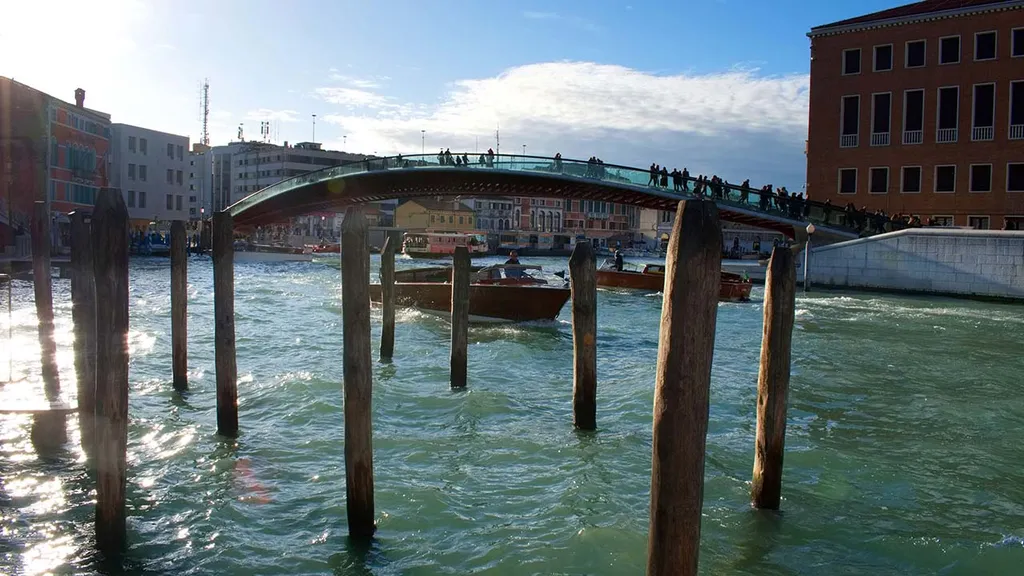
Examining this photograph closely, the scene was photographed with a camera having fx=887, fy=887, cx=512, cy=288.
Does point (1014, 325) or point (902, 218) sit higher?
point (902, 218)

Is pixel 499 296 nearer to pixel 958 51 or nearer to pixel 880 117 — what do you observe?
pixel 880 117

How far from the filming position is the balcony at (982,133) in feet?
99.5

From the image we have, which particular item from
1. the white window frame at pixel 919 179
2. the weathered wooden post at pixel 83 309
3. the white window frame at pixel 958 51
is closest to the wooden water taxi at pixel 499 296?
the weathered wooden post at pixel 83 309

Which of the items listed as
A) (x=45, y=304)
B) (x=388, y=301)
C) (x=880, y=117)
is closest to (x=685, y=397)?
(x=45, y=304)

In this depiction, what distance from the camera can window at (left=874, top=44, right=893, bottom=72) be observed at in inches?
1276

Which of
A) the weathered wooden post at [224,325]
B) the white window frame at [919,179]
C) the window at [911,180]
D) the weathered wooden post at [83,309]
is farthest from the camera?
the window at [911,180]

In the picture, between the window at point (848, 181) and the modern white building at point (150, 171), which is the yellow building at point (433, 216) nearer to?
the modern white building at point (150, 171)

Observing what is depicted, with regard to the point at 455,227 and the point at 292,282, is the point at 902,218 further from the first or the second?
the point at 455,227

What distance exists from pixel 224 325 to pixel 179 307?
225cm

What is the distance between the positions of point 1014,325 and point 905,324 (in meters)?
2.30

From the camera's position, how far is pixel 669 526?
396 cm

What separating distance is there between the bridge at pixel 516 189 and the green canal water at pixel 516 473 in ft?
48.8

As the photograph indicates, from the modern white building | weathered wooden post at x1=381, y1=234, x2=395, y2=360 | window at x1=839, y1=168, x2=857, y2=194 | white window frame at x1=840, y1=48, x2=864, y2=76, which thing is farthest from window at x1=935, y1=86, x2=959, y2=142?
the modern white building

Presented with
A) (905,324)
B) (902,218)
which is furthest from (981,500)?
(902,218)
